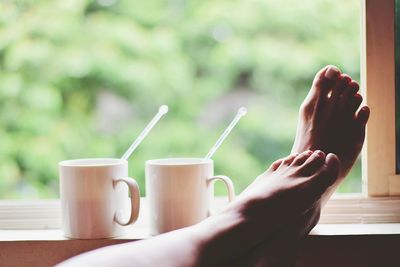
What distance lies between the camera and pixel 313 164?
97 cm

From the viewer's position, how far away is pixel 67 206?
956 mm

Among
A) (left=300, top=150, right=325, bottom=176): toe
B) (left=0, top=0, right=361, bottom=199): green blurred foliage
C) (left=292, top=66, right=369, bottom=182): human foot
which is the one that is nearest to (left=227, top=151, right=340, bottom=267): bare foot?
(left=300, top=150, right=325, bottom=176): toe

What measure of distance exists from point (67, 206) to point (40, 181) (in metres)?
0.41

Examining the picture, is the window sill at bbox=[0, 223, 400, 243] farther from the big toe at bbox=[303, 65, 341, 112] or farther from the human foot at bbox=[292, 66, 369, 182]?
the big toe at bbox=[303, 65, 341, 112]

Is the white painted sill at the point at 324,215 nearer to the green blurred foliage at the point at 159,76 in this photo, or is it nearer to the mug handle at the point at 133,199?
the mug handle at the point at 133,199

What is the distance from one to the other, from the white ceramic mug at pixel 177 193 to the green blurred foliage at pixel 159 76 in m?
0.35

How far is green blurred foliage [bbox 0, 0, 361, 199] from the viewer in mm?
1338

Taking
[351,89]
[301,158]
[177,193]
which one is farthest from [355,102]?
[177,193]

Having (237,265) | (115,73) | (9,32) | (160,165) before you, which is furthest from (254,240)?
(9,32)

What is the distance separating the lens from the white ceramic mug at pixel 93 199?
3.07ft

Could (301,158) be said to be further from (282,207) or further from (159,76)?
(159,76)

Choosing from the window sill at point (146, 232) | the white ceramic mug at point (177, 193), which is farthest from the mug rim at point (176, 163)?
the window sill at point (146, 232)

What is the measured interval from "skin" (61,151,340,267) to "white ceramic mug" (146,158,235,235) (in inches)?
2.6

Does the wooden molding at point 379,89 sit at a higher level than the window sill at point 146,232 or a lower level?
higher
